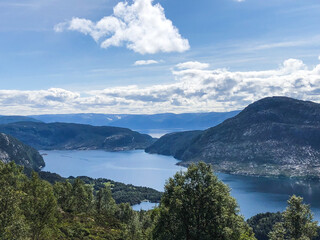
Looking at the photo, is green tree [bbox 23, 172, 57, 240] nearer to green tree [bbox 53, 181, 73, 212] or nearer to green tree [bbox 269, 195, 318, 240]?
green tree [bbox 269, 195, 318, 240]

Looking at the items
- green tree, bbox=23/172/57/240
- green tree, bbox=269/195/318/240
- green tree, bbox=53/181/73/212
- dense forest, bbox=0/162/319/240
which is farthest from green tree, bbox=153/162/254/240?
green tree, bbox=53/181/73/212

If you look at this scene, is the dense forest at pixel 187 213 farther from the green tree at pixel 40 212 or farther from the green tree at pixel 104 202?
the green tree at pixel 104 202

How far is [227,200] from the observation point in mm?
35500

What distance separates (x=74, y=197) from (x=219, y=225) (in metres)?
93.7

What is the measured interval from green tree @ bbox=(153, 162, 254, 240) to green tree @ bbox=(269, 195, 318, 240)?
1850 cm

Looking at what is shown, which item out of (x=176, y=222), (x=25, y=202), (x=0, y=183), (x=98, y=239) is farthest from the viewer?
(x=98, y=239)

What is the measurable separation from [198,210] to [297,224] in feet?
91.2

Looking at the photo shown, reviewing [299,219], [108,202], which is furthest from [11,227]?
[108,202]

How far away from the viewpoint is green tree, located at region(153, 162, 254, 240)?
3378cm

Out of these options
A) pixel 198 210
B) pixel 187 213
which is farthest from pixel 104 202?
pixel 198 210

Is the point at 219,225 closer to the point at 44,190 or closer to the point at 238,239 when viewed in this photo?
the point at 238,239

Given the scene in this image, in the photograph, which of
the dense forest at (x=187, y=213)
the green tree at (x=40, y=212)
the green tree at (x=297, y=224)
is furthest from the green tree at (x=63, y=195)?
the green tree at (x=297, y=224)

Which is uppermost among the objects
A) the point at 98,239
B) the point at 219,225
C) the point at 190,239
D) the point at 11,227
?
the point at 219,225

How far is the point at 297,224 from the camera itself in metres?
51.9
